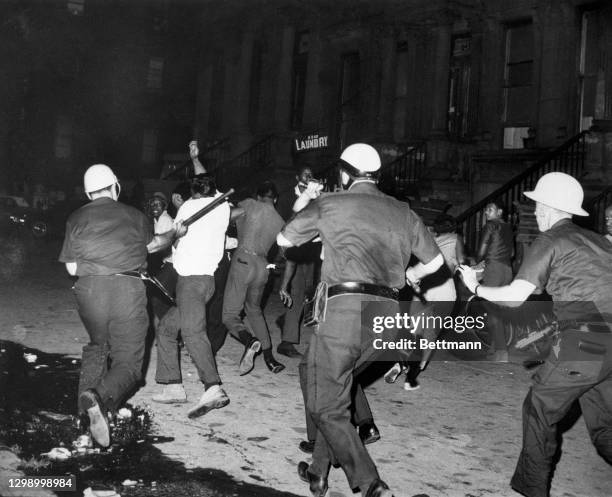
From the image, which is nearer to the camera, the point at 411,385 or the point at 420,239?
the point at 420,239

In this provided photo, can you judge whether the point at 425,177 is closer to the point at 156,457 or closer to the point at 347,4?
the point at 347,4

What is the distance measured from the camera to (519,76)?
1727 cm

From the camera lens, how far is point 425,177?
16.2 meters

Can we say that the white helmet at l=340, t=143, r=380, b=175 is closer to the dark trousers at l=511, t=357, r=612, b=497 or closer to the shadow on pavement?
the dark trousers at l=511, t=357, r=612, b=497

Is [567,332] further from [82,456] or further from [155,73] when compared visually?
[155,73]

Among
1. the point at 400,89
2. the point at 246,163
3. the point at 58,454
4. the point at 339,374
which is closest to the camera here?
→ the point at 339,374

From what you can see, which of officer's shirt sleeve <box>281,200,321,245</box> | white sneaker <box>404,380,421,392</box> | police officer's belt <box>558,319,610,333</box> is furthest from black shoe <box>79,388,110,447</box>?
white sneaker <box>404,380,421,392</box>

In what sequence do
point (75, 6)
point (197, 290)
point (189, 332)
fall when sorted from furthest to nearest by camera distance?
1. point (75, 6)
2. point (197, 290)
3. point (189, 332)

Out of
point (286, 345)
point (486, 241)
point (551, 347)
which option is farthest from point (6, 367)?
point (486, 241)

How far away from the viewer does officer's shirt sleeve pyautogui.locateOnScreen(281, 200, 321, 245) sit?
3973mm

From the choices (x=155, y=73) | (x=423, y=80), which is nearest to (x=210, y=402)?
(x=423, y=80)

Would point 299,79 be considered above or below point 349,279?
above

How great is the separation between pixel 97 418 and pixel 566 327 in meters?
3.11

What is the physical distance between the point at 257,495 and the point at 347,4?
1850 centimetres
